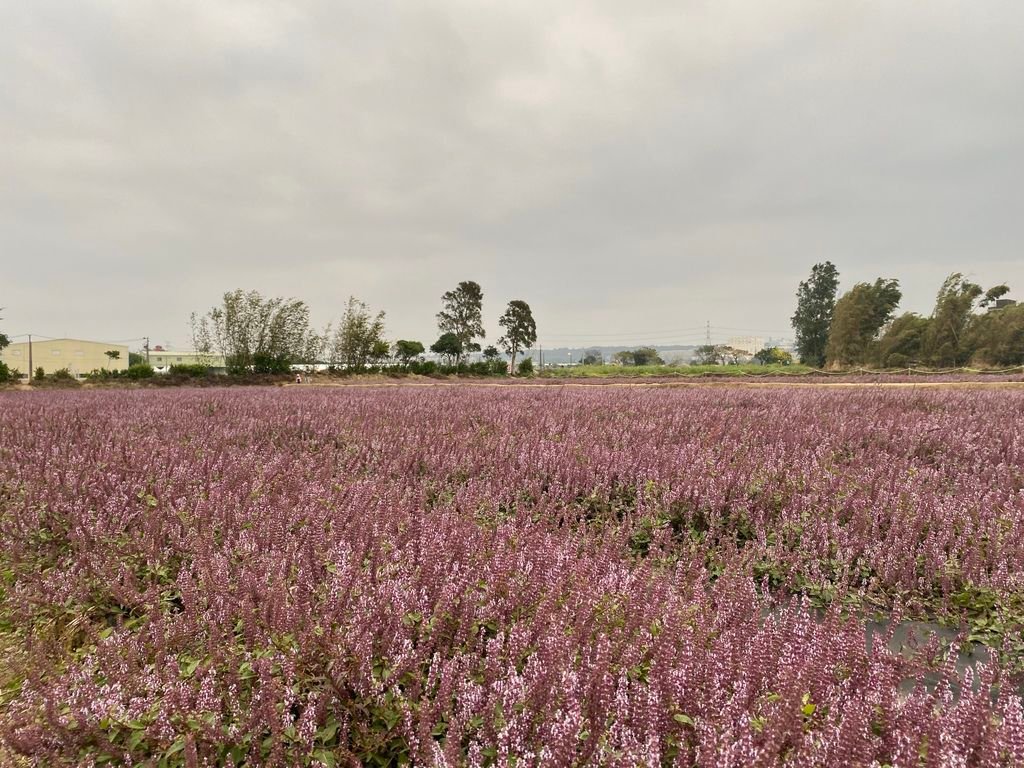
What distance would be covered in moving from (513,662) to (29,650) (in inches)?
73.1

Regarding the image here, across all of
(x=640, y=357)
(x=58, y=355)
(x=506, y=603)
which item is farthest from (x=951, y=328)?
(x=58, y=355)

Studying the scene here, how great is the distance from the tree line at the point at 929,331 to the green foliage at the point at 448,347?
120ft

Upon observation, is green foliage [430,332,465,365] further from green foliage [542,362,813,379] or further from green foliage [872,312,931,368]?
green foliage [872,312,931,368]

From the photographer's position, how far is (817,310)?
69.9m

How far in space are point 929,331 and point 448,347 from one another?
1726 inches

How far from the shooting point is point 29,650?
1991 millimetres

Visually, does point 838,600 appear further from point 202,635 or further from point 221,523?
point 221,523

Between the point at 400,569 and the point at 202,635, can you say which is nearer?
the point at 202,635

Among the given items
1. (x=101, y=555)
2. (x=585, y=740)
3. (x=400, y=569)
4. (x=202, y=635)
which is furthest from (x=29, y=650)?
(x=585, y=740)

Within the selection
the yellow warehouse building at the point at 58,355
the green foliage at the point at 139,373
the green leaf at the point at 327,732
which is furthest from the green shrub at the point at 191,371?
the yellow warehouse building at the point at 58,355

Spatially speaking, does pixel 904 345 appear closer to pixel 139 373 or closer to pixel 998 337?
pixel 998 337

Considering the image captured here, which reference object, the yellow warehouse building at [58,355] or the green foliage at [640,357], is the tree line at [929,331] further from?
the yellow warehouse building at [58,355]

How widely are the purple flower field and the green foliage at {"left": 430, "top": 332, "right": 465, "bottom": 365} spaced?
51.7 m

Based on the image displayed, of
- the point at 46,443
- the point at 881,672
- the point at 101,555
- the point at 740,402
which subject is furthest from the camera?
the point at 740,402
